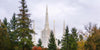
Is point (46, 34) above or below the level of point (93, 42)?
below

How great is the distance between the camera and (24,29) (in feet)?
106

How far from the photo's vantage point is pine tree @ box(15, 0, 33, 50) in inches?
1280

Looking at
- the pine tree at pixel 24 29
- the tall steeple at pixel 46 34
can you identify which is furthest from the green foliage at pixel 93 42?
the tall steeple at pixel 46 34

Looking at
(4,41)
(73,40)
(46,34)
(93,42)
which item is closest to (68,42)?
(73,40)

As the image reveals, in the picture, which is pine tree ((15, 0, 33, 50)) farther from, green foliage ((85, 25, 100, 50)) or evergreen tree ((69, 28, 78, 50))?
evergreen tree ((69, 28, 78, 50))

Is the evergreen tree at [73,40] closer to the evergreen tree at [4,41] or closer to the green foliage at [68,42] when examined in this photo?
the green foliage at [68,42]

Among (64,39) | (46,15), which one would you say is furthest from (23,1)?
(46,15)

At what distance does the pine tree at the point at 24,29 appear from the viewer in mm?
32500

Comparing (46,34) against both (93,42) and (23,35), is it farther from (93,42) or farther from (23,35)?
(23,35)

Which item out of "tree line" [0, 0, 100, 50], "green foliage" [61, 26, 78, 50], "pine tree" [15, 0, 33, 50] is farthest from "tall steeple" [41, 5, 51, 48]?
"pine tree" [15, 0, 33, 50]

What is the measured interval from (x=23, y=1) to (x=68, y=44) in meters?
23.1

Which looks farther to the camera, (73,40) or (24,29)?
(73,40)

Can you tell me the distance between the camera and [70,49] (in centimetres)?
5447

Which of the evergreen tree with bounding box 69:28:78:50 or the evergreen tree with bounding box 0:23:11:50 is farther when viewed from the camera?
the evergreen tree with bounding box 69:28:78:50
